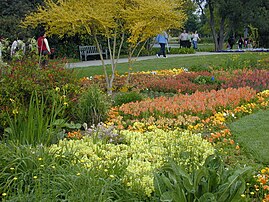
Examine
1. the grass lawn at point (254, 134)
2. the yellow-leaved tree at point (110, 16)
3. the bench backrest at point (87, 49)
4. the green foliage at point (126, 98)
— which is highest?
the yellow-leaved tree at point (110, 16)

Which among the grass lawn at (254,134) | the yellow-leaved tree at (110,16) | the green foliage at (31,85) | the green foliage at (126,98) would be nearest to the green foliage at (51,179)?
the green foliage at (31,85)

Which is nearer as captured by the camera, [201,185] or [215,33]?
[201,185]

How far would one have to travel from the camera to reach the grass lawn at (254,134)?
18.2 feet

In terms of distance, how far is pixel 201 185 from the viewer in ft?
12.1

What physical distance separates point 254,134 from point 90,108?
2.64 m

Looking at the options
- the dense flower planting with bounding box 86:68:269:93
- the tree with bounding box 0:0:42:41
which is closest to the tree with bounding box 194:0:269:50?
the tree with bounding box 0:0:42:41

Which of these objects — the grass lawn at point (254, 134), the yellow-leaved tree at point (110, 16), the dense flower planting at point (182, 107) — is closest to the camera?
the grass lawn at point (254, 134)

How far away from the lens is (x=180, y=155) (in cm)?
456

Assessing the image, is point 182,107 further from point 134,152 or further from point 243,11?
point 243,11

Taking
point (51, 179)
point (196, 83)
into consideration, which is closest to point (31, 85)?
point (51, 179)

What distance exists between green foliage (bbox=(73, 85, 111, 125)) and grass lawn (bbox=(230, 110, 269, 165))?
2.17m

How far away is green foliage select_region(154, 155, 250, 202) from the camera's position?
11.6 ft

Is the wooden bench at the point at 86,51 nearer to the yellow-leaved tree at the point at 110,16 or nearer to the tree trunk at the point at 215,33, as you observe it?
the tree trunk at the point at 215,33

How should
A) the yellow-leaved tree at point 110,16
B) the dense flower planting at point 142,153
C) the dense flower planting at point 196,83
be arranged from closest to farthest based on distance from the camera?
1. the dense flower planting at point 142,153
2. the yellow-leaved tree at point 110,16
3. the dense flower planting at point 196,83
